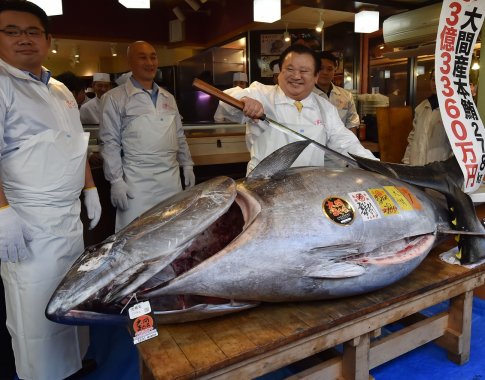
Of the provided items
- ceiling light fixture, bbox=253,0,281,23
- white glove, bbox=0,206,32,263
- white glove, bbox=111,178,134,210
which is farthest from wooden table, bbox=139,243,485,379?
ceiling light fixture, bbox=253,0,281,23

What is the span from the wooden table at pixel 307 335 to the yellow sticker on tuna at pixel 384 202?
0.35m

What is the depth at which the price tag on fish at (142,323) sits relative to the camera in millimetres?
1380

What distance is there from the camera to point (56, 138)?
2.04m

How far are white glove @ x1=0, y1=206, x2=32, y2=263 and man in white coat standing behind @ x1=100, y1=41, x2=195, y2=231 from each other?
139 cm

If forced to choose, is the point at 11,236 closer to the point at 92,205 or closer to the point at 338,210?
the point at 92,205

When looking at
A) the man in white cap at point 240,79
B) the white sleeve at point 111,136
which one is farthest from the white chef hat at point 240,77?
the white sleeve at point 111,136

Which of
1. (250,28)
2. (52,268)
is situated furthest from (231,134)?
(250,28)

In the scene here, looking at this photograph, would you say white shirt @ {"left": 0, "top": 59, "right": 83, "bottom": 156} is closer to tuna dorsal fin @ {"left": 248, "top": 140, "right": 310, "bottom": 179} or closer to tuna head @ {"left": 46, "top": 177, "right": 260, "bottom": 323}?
tuna head @ {"left": 46, "top": 177, "right": 260, "bottom": 323}

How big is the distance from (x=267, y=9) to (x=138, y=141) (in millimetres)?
3130

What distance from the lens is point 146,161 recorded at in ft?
11.1

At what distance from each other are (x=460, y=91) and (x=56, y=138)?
226cm

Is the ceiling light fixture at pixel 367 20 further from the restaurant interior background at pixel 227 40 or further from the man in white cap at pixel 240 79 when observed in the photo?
the man in white cap at pixel 240 79

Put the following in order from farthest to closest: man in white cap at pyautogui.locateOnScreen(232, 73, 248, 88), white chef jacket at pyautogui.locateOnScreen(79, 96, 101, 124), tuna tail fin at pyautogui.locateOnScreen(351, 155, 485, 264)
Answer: man in white cap at pyautogui.locateOnScreen(232, 73, 248, 88), white chef jacket at pyautogui.locateOnScreen(79, 96, 101, 124), tuna tail fin at pyautogui.locateOnScreen(351, 155, 485, 264)

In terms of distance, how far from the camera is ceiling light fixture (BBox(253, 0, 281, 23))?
542cm
